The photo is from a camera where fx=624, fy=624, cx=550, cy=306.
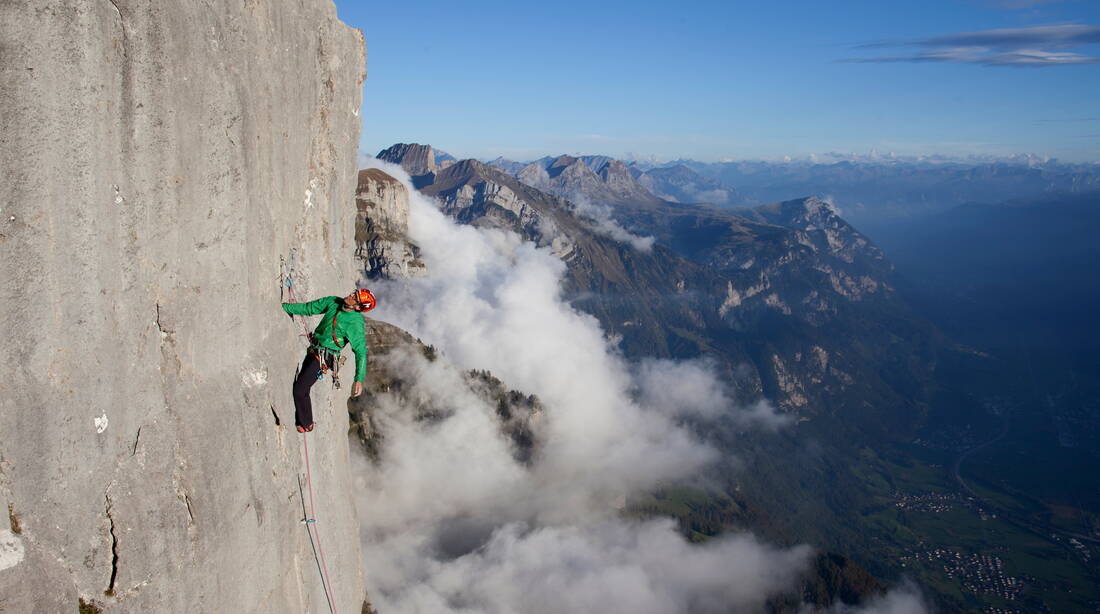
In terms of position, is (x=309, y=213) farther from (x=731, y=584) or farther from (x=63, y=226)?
(x=731, y=584)

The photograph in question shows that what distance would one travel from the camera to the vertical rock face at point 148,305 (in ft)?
30.2

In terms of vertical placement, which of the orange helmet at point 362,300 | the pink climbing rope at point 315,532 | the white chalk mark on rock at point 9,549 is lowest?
the pink climbing rope at point 315,532

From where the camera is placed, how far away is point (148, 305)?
11047mm

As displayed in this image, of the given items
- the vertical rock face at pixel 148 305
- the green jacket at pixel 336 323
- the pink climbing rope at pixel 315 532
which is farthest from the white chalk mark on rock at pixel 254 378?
the pink climbing rope at pixel 315 532

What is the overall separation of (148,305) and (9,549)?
13.6ft

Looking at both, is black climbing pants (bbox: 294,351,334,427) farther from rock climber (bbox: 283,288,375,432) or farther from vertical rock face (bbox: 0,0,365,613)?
vertical rock face (bbox: 0,0,365,613)

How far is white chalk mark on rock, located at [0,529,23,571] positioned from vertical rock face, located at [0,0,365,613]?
1.3 inches

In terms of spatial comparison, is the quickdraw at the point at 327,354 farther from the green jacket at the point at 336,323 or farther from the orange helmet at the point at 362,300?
the orange helmet at the point at 362,300

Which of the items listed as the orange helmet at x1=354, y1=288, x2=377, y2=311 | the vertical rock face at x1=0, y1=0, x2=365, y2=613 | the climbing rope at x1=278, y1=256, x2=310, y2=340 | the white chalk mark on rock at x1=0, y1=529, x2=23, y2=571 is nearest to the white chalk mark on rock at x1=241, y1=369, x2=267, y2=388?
the vertical rock face at x1=0, y1=0, x2=365, y2=613

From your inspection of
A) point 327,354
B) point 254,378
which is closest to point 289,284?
point 327,354

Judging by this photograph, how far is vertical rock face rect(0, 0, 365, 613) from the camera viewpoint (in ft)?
30.2

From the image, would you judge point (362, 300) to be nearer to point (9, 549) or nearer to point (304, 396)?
point (304, 396)

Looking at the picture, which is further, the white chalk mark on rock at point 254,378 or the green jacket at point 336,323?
the green jacket at point 336,323

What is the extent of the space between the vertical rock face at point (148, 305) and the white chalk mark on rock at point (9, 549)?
3 centimetres
